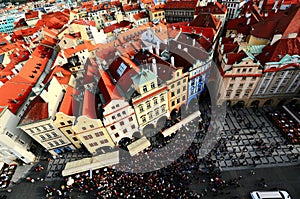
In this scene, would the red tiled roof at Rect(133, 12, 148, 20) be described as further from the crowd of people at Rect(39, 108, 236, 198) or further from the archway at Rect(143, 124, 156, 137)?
the crowd of people at Rect(39, 108, 236, 198)

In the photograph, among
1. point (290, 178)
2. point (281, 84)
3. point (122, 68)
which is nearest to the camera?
point (290, 178)

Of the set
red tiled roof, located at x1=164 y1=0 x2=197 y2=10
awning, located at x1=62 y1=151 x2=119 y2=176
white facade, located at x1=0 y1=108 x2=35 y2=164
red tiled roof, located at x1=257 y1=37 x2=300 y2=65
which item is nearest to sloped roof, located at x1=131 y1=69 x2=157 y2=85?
awning, located at x1=62 y1=151 x2=119 y2=176

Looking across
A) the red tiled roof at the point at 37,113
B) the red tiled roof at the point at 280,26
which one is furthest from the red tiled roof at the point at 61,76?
the red tiled roof at the point at 280,26

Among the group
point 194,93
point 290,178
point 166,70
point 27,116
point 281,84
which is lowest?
point 290,178

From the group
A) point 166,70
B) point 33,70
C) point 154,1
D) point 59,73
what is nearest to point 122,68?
point 166,70

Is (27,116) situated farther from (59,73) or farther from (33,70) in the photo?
(33,70)

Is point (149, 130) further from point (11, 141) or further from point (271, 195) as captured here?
point (11, 141)
